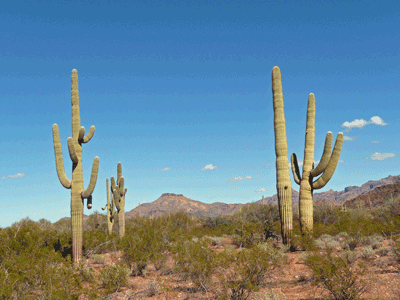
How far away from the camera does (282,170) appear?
41.4ft

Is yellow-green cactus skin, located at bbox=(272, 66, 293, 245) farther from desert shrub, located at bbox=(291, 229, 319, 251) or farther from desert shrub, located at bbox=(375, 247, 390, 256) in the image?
desert shrub, located at bbox=(375, 247, 390, 256)

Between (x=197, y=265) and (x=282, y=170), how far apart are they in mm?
6447

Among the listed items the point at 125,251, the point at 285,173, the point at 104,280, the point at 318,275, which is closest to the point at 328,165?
the point at 285,173

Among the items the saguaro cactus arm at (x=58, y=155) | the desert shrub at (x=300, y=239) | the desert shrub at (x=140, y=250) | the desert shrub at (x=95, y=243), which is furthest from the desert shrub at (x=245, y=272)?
the saguaro cactus arm at (x=58, y=155)

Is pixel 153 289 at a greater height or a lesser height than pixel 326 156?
lesser

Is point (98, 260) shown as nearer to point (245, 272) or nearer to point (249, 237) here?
point (249, 237)

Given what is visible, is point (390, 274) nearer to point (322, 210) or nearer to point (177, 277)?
point (177, 277)

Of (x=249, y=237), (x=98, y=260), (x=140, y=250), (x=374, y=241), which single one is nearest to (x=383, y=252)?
(x=374, y=241)

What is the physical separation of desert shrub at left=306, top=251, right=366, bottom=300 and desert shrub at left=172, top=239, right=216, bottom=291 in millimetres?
2235

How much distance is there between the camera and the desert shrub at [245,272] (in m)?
6.68

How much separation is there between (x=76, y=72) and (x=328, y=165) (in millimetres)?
10445

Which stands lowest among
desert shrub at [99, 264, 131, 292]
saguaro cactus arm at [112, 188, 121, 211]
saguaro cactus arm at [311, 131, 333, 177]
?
desert shrub at [99, 264, 131, 292]

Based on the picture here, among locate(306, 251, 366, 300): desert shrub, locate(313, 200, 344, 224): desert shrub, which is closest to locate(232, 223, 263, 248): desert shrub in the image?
locate(306, 251, 366, 300): desert shrub

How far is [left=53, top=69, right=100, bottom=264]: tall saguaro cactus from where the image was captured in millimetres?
11531
